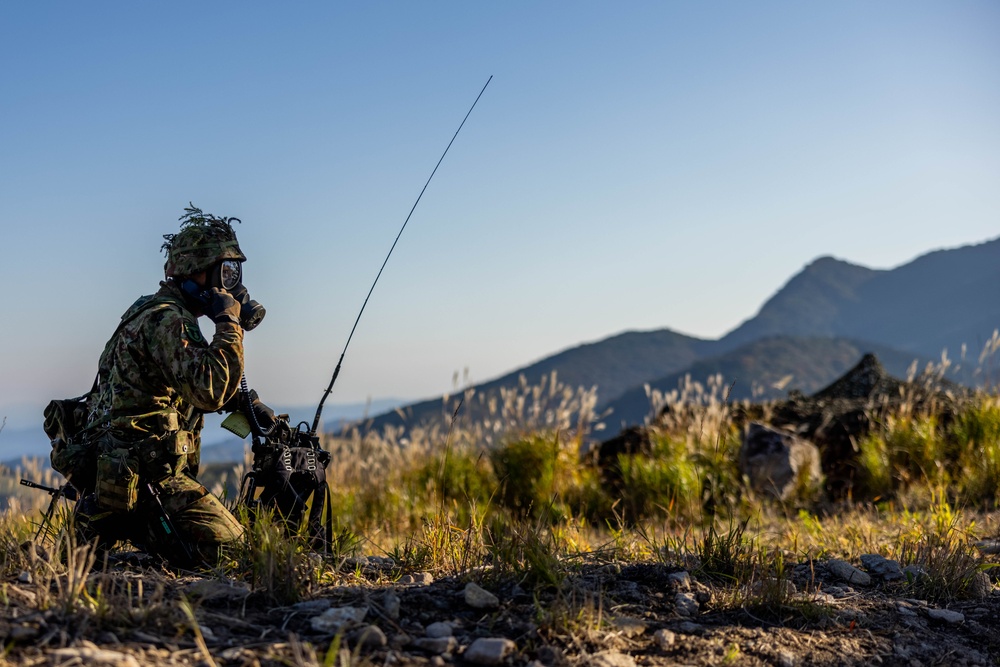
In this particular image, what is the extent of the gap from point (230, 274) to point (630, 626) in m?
2.73

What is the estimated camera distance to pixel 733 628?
3.18m

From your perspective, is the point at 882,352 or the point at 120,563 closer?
the point at 120,563

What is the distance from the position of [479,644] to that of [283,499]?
6.41 ft

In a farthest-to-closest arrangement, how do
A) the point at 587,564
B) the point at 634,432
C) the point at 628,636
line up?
the point at 634,432 < the point at 587,564 < the point at 628,636

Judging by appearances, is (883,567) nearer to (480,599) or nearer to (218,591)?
(480,599)

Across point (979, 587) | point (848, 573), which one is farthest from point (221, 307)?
point (979, 587)

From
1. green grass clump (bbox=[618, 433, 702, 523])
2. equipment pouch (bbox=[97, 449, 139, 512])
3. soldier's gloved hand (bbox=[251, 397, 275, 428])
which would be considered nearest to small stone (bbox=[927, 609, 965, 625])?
soldier's gloved hand (bbox=[251, 397, 275, 428])

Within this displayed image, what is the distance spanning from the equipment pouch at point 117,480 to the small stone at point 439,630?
1835 mm

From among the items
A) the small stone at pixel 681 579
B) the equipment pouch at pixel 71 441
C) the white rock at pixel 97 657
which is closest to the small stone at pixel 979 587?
the small stone at pixel 681 579

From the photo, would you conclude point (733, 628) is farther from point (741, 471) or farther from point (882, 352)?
point (882, 352)

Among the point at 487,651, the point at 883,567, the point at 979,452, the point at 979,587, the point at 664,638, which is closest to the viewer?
the point at 487,651

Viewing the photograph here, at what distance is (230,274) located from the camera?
4379 millimetres

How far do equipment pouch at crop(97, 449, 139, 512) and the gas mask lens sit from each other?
1.00 meters

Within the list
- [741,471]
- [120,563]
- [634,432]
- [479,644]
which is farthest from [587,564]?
[634,432]
